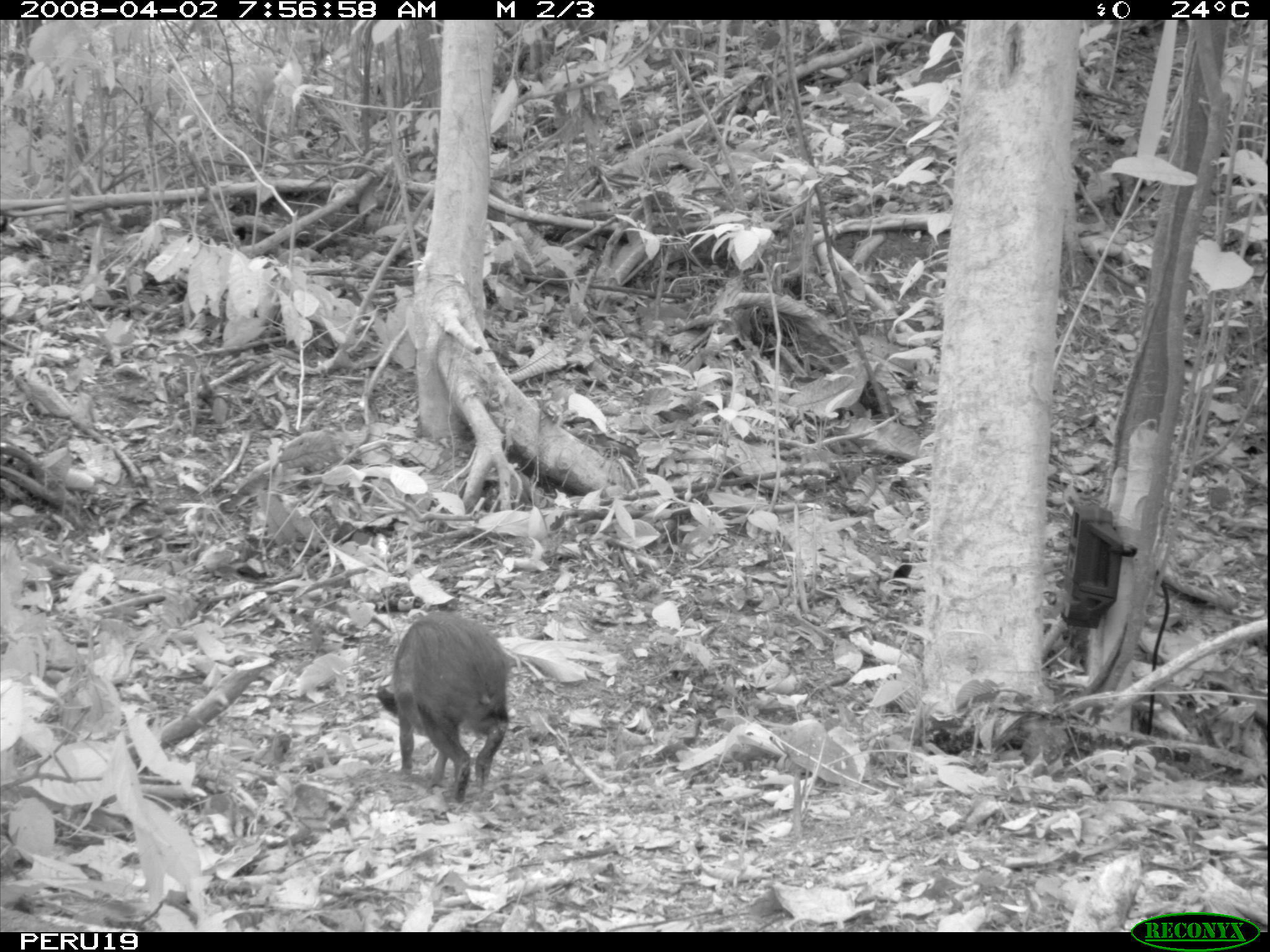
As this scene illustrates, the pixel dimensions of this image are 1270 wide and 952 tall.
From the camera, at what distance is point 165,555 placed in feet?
18.2

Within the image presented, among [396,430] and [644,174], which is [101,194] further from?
[644,174]

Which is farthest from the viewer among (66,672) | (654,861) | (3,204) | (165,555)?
(3,204)

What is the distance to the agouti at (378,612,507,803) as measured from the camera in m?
3.88

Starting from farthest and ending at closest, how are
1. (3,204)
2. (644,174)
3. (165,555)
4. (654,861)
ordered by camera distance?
1. (644,174)
2. (3,204)
3. (165,555)
4. (654,861)

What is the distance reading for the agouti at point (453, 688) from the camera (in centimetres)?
388

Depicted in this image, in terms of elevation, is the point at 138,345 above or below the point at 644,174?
below

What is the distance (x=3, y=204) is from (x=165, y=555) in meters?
3.30

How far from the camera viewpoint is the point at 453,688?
3.87 m

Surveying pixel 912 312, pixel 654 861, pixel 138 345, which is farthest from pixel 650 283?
pixel 654 861

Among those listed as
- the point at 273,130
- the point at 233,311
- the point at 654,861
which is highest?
the point at 273,130
